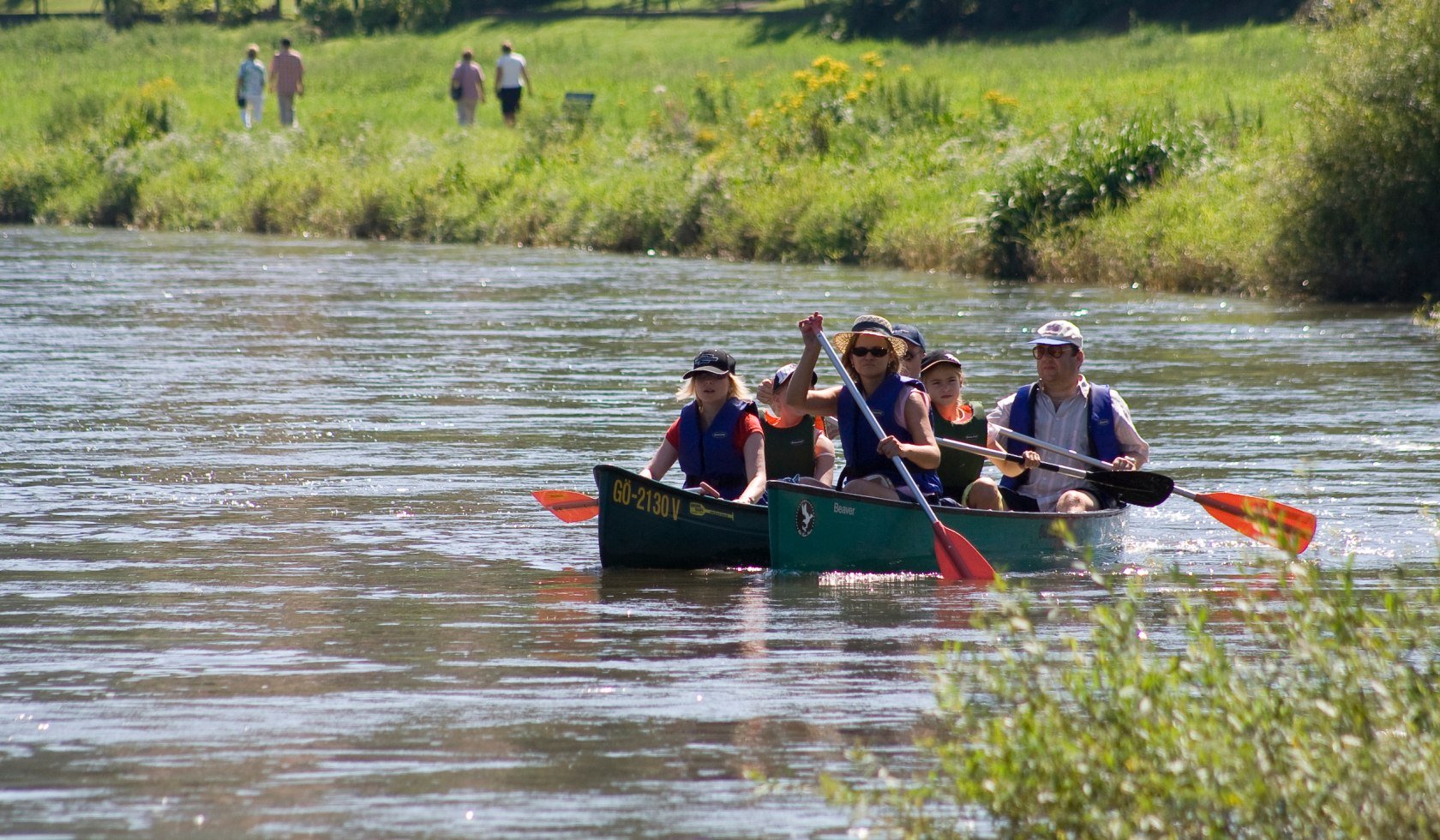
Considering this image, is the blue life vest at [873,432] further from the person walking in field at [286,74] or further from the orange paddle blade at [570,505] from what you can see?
the person walking in field at [286,74]

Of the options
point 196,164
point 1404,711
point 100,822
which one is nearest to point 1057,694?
point 1404,711

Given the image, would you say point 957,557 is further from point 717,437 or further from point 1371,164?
point 1371,164

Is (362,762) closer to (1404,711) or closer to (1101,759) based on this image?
(1101,759)

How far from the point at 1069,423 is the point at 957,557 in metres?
1.29

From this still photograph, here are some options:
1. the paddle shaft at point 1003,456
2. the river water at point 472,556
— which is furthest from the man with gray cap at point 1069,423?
the river water at point 472,556

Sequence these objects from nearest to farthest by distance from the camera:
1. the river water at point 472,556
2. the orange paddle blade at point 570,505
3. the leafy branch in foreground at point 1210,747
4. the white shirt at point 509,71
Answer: the leafy branch in foreground at point 1210,747 → the river water at point 472,556 → the orange paddle blade at point 570,505 → the white shirt at point 509,71

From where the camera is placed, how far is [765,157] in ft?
104

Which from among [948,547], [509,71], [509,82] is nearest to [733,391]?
[948,547]

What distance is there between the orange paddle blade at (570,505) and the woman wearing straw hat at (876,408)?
1374 mm

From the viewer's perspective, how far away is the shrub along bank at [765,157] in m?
26.1

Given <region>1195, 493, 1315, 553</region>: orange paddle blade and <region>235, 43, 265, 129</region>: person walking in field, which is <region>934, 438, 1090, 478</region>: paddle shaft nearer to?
<region>1195, 493, 1315, 553</region>: orange paddle blade

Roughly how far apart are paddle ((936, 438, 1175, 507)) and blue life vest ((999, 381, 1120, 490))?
5.3 inches

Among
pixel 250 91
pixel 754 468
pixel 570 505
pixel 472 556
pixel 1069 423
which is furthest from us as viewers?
pixel 250 91

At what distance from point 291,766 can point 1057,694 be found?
91.4 inches
